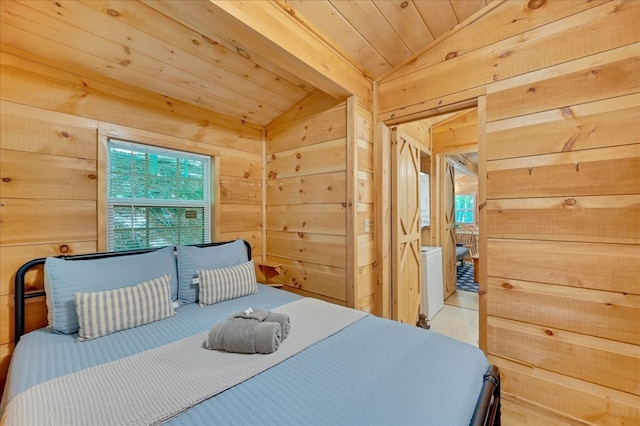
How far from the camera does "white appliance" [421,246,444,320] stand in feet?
11.1

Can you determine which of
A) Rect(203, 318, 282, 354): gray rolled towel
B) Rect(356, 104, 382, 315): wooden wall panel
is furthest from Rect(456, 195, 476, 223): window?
Rect(203, 318, 282, 354): gray rolled towel

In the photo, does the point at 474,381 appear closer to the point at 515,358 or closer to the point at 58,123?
the point at 515,358

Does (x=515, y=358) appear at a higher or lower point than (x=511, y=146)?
lower

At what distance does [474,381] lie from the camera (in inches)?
43.0

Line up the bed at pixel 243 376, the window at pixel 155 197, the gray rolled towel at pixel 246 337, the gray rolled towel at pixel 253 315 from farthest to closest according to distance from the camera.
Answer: the window at pixel 155 197 < the gray rolled towel at pixel 253 315 < the gray rolled towel at pixel 246 337 < the bed at pixel 243 376

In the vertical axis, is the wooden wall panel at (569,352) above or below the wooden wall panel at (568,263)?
below

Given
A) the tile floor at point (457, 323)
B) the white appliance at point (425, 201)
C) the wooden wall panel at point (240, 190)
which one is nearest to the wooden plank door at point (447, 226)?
the white appliance at point (425, 201)

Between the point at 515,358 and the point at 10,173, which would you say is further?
the point at 515,358

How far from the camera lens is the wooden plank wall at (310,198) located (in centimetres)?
241

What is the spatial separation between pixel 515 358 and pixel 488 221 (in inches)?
36.6

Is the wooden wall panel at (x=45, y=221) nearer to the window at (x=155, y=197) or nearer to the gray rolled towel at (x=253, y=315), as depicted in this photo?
the window at (x=155, y=197)

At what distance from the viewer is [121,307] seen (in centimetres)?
154

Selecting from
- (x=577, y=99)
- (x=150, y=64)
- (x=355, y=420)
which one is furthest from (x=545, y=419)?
(x=150, y=64)

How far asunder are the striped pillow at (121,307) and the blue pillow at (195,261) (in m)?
0.24
